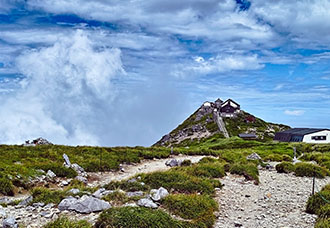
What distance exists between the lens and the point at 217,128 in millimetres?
103250

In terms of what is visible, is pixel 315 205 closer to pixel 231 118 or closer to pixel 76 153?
pixel 76 153

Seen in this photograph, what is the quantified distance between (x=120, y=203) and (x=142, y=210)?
180 centimetres

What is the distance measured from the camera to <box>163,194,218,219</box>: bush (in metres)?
12.0

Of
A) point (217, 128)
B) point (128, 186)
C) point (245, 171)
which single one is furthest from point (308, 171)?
point (217, 128)

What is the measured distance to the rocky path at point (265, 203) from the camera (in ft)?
41.1

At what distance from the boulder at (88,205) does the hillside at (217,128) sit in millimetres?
79030

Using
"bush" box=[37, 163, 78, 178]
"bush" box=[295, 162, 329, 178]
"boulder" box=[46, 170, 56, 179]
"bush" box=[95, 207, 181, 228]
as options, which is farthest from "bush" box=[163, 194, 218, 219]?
"bush" box=[295, 162, 329, 178]

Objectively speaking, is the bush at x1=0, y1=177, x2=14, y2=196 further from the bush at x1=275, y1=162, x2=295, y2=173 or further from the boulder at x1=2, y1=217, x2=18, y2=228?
the bush at x1=275, y1=162, x2=295, y2=173

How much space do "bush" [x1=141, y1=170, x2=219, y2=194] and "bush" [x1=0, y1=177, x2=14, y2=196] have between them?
7.21 metres

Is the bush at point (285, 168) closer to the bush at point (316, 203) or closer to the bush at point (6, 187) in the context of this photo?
the bush at point (316, 203)

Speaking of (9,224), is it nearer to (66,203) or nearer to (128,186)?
(66,203)

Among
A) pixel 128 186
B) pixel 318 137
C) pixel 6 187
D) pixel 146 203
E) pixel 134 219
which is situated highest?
pixel 318 137

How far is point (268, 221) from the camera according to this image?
500 inches

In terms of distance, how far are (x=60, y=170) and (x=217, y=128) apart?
84642mm
